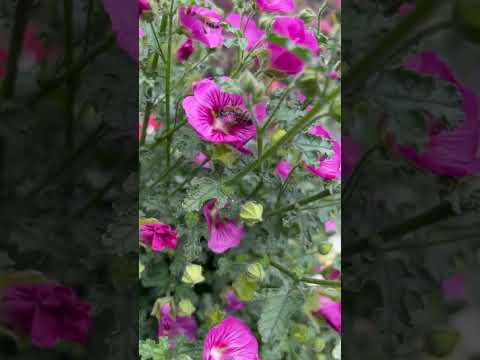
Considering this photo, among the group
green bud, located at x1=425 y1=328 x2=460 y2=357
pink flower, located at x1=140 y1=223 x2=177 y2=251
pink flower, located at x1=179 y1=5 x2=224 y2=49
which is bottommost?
green bud, located at x1=425 y1=328 x2=460 y2=357

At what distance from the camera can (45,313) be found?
1.10 feet

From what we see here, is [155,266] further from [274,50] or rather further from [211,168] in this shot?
[274,50]

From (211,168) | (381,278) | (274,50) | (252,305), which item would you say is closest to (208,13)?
(274,50)

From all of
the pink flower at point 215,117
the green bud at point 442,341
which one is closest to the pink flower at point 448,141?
the green bud at point 442,341

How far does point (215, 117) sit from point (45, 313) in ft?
0.77

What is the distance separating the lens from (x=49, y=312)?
338mm

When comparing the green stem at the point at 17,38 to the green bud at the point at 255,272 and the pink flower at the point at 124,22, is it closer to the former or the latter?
the pink flower at the point at 124,22

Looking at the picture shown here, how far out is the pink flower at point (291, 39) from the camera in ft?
1.49

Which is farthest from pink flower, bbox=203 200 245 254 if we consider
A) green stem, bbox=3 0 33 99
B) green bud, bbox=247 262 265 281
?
green stem, bbox=3 0 33 99

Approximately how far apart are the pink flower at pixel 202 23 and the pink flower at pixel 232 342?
29 centimetres

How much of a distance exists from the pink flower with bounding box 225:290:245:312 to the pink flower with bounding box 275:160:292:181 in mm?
212

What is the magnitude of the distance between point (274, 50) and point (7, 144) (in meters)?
0.26

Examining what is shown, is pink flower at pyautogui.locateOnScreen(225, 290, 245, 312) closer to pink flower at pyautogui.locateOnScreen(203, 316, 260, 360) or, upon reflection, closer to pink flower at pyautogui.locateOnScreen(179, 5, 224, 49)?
pink flower at pyautogui.locateOnScreen(203, 316, 260, 360)

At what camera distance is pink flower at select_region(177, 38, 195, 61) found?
57 cm
